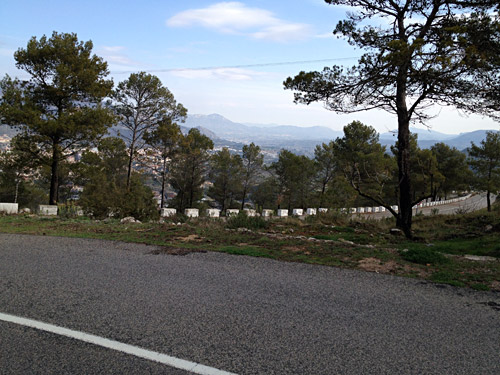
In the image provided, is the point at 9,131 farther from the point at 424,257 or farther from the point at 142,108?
the point at 424,257

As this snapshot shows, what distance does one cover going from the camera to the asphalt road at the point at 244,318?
304 centimetres

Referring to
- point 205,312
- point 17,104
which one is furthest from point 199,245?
point 17,104

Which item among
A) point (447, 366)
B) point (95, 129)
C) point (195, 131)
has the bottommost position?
point (447, 366)

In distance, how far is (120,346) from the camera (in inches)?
127

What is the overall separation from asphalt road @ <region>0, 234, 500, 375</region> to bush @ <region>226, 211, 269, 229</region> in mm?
5567

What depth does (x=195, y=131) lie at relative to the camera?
3825 cm

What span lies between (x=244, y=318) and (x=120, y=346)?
4.18ft

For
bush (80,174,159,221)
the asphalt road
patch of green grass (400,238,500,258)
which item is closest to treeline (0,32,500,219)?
bush (80,174,159,221)

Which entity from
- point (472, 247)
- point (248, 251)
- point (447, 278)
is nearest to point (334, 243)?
point (248, 251)

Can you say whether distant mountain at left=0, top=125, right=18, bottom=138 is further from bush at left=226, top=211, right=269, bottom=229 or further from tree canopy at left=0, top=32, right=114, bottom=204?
bush at left=226, top=211, right=269, bottom=229

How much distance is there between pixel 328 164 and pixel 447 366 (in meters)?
38.8

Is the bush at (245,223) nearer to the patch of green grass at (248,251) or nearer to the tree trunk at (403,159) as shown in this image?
the patch of green grass at (248,251)

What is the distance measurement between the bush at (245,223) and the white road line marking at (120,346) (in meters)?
8.22

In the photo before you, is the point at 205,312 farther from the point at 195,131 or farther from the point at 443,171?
the point at 443,171
